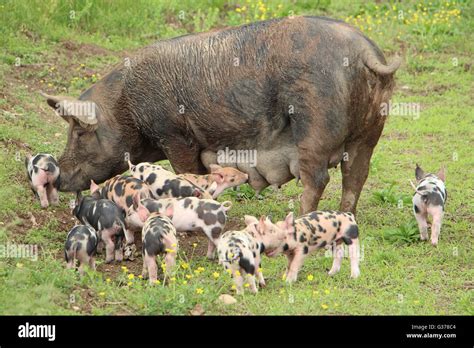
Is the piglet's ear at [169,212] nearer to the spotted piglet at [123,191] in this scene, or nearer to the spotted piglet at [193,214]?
the spotted piglet at [193,214]

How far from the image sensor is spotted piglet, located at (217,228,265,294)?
8367mm

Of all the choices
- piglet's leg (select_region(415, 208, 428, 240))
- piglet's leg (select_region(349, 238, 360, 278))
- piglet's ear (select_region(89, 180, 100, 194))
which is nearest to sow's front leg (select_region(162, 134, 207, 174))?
piglet's ear (select_region(89, 180, 100, 194))

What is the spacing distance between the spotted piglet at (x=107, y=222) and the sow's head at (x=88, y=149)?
1276 mm

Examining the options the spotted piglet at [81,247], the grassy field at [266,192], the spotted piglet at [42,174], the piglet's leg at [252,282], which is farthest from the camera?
the spotted piglet at [42,174]

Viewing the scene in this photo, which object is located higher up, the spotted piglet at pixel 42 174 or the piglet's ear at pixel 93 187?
the spotted piglet at pixel 42 174

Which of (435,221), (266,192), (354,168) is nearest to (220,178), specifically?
(354,168)

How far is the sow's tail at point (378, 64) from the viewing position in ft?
31.5

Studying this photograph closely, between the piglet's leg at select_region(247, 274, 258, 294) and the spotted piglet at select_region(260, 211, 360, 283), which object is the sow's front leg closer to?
the spotted piglet at select_region(260, 211, 360, 283)

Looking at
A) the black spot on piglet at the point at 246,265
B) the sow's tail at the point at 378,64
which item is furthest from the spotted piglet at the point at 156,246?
the sow's tail at the point at 378,64

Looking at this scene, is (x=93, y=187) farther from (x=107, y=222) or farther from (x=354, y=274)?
(x=354, y=274)

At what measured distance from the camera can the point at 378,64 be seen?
9.66 metres

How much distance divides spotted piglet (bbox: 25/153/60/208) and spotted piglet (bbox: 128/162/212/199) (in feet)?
3.26

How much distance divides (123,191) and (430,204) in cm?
310

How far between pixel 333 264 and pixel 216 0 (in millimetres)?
8837
